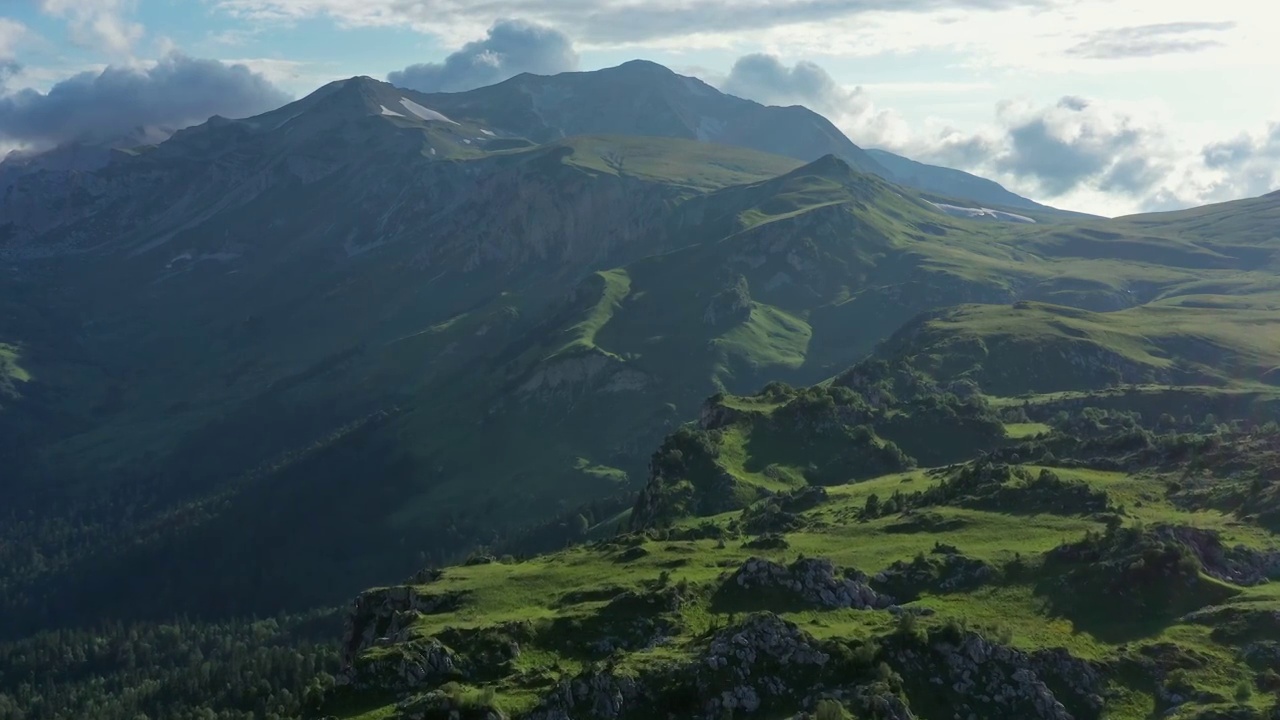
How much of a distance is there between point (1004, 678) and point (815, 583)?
20666 millimetres

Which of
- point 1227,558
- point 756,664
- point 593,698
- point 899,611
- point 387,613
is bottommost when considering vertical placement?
point 387,613

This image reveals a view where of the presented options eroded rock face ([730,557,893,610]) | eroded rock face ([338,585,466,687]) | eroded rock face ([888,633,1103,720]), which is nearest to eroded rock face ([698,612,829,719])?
eroded rock face ([888,633,1103,720])

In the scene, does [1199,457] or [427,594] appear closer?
[427,594]

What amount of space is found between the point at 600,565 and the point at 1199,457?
7157cm

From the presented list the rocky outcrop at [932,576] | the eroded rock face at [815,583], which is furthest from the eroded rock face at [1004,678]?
the rocky outcrop at [932,576]

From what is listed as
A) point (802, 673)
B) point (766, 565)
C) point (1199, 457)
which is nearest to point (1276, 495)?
point (1199, 457)

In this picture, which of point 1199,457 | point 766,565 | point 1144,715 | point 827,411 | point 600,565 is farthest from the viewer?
point 827,411

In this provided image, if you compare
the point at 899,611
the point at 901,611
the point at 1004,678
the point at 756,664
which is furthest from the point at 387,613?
the point at 1004,678

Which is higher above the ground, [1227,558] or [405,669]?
[1227,558]

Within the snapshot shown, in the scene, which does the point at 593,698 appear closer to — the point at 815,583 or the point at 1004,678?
the point at 815,583

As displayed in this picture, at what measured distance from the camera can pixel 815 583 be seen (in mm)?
98250

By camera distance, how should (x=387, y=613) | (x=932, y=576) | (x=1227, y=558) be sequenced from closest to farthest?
(x=1227, y=558) → (x=932, y=576) → (x=387, y=613)

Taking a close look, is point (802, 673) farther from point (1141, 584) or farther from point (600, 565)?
point (600, 565)

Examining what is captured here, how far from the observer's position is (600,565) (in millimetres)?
122125
